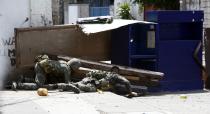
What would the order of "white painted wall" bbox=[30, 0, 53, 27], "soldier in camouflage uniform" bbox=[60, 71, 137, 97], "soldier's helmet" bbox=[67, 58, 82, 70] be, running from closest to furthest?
"soldier in camouflage uniform" bbox=[60, 71, 137, 97] → "soldier's helmet" bbox=[67, 58, 82, 70] → "white painted wall" bbox=[30, 0, 53, 27]

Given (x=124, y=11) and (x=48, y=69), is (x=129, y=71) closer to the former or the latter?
(x=48, y=69)

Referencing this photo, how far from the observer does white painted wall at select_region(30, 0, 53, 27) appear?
12820 mm

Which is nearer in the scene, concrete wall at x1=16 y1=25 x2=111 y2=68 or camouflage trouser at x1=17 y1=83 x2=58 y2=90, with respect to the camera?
camouflage trouser at x1=17 y1=83 x2=58 y2=90

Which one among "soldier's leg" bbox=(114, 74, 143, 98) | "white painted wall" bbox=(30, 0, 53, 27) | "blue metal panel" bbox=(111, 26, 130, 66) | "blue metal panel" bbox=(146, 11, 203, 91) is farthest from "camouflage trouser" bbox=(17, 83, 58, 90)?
"blue metal panel" bbox=(146, 11, 203, 91)

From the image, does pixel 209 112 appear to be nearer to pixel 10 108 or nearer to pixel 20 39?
pixel 10 108

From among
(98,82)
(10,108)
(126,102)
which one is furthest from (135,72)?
(10,108)

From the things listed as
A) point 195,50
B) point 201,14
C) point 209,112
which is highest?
point 201,14

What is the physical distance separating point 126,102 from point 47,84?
230cm

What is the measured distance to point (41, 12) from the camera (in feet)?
42.7

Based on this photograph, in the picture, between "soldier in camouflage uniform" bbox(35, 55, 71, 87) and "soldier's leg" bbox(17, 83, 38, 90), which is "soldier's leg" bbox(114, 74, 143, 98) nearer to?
"soldier in camouflage uniform" bbox(35, 55, 71, 87)

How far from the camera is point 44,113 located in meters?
8.53

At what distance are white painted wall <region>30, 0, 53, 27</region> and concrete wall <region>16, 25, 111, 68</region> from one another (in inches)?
35.8

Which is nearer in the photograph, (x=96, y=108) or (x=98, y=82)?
(x=96, y=108)

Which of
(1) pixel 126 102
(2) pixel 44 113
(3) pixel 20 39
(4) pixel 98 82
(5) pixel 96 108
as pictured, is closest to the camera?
(2) pixel 44 113
